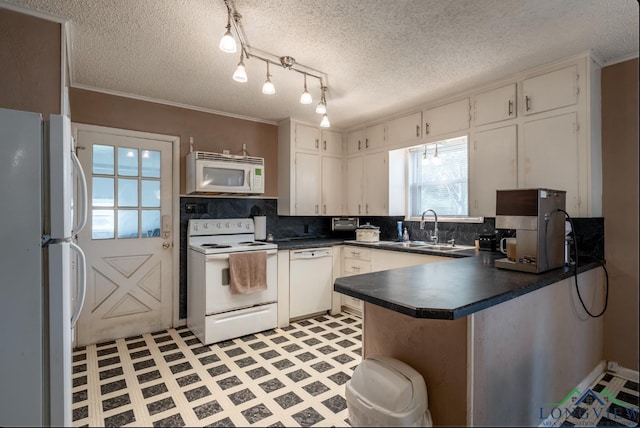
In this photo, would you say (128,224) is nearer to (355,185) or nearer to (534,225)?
(355,185)

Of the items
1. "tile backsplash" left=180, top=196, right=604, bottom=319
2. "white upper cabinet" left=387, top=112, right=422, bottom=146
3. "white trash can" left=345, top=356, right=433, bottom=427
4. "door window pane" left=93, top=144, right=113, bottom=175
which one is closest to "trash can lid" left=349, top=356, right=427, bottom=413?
"white trash can" left=345, top=356, right=433, bottom=427

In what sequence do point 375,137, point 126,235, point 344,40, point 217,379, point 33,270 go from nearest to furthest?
point 33,270 < point 344,40 < point 217,379 < point 126,235 < point 375,137

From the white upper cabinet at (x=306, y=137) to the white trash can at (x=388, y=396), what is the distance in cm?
305

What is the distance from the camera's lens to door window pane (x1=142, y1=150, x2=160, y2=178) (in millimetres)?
3258

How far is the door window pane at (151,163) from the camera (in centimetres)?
326

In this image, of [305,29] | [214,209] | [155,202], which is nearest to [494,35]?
[305,29]

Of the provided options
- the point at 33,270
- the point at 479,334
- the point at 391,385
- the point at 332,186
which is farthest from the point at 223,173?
the point at 479,334

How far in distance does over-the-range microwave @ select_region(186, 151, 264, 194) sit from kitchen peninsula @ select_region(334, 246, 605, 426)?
85.5 inches

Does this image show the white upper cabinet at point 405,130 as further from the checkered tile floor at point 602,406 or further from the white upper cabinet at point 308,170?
the checkered tile floor at point 602,406

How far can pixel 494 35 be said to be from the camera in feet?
6.77

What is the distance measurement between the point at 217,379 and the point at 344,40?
2.60 meters

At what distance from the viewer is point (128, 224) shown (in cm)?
317

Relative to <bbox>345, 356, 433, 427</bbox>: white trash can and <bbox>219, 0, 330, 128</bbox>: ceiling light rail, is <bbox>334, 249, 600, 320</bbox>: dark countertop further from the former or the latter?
<bbox>219, 0, 330, 128</bbox>: ceiling light rail

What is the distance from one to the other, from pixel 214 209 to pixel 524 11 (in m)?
3.24
